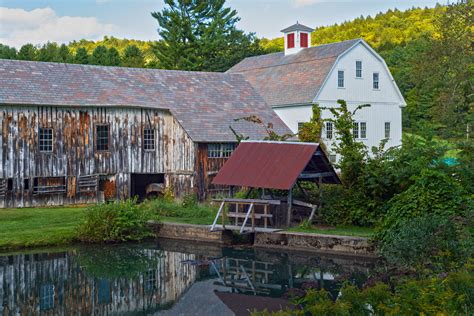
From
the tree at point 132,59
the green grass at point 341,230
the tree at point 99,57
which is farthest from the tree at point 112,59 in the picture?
the green grass at point 341,230

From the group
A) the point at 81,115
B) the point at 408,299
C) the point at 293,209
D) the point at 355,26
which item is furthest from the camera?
the point at 355,26

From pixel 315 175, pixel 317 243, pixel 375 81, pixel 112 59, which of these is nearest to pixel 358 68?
pixel 375 81

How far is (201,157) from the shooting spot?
97.7 ft

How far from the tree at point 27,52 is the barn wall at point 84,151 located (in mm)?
25589

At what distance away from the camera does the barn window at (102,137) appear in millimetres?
29016

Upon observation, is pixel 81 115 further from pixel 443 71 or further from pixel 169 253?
pixel 443 71

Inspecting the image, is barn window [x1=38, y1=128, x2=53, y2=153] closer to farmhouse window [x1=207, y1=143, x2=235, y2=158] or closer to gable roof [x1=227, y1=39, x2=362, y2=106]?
farmhouse window [x1=207, y1=143, x2=235, y2=158]

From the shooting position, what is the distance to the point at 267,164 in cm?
2188

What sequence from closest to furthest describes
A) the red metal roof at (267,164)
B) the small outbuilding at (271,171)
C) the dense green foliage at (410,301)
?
the dense green foliage at (410,301) → the red metal roof at (267,164) → the small outbuilding at (271,171)

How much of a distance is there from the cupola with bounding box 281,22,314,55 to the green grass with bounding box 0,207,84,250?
22601 millimetres

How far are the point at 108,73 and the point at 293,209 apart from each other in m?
13.3

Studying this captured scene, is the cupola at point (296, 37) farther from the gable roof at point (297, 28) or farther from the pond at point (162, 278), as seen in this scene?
the pond at point (162, 278)

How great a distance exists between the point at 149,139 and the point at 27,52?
27028mm

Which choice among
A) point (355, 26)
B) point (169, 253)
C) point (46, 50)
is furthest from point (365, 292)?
point (355, 26)
